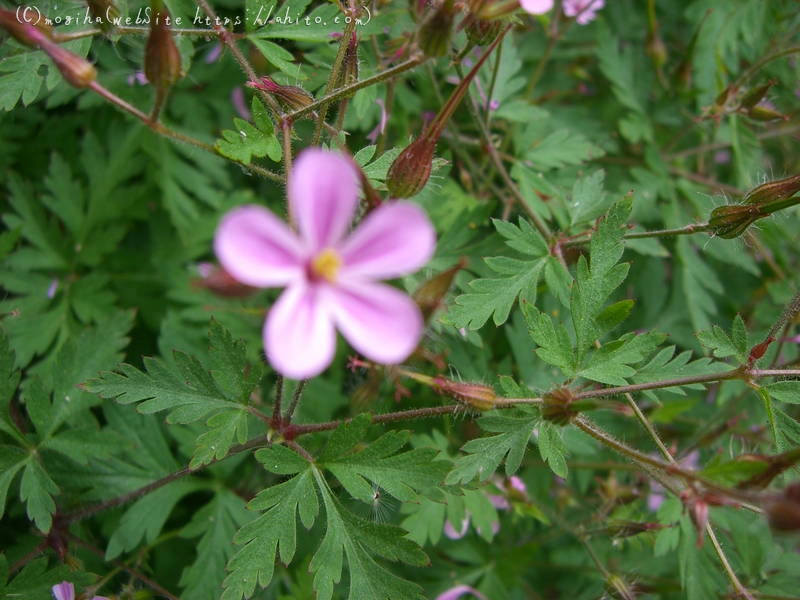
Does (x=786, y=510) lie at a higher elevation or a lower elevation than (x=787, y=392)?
higher

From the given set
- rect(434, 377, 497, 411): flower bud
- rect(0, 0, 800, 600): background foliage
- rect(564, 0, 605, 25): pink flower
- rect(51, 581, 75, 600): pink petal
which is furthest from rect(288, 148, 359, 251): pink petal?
rect(564, 0, 605, 25): pink flower

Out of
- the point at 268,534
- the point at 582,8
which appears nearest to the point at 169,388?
the point at 268,534

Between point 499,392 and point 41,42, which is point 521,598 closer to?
point 499,392

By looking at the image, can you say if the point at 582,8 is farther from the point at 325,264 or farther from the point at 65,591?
the point at 65,591

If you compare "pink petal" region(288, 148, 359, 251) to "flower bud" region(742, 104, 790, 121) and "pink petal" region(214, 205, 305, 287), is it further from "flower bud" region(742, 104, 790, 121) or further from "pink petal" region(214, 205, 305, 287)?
"flower bud" region(742, 104, 790, 121)

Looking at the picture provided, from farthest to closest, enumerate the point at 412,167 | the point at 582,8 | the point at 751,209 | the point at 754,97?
the point at 582,8, the point at 754,97, the point at 751,209, the point at 412,167
